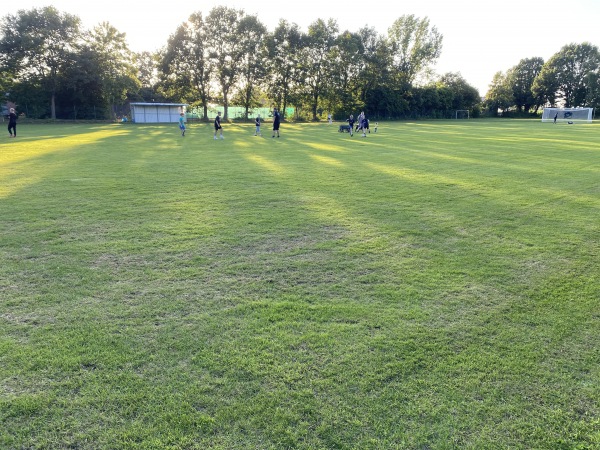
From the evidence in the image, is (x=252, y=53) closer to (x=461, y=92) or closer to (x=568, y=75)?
(x=461, y=92)

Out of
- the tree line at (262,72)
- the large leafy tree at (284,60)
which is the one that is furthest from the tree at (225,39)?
the large leafy tree at (284,60)

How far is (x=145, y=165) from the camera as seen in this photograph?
14.0m

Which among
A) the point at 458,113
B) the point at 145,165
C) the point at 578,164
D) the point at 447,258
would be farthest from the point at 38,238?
the point at 458,113

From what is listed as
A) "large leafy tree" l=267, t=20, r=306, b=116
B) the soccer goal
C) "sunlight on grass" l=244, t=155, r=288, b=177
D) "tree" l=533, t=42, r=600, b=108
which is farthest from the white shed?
"tree" l=533, t=42, r=600, b=108

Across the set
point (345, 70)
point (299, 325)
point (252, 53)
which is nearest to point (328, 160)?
point (299, 325)

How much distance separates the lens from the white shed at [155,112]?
2129 inches

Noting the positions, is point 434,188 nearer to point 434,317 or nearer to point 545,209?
point 545,209

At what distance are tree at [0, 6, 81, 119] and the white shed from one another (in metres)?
9.29

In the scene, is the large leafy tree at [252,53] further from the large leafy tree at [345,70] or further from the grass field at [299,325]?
the grass field at [299,325]

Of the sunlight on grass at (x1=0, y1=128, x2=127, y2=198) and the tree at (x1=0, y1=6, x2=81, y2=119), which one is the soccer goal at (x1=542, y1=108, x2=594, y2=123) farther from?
the tree at (x1=0, y1=6, x2=81, y2=119)

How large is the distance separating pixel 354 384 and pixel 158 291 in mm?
2501

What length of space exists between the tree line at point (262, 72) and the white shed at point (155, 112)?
→ 2938 mm

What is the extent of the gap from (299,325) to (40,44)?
5759cm

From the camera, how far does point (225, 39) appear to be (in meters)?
60.8
